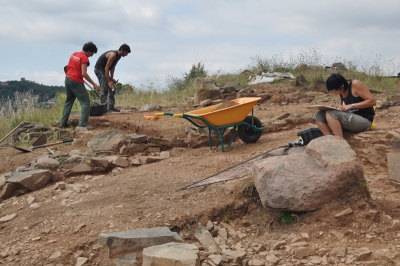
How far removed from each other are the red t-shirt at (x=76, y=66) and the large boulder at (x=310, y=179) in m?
5.16

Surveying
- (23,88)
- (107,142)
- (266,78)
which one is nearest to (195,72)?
(266,78)

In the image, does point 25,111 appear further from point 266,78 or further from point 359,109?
point 359,109

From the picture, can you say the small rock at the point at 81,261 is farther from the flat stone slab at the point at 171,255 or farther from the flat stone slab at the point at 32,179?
the flat stone slab at the point at 32,179

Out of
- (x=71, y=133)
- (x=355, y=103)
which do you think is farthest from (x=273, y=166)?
(x=71, y=133)

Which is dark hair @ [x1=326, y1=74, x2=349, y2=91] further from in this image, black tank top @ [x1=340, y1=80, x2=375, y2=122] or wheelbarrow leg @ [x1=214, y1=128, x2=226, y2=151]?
wheelbarrow leg @ [x1=214, y1=128, x2=226, y2=151]

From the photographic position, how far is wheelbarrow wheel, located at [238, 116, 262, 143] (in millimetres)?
6637

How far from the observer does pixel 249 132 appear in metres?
6.75

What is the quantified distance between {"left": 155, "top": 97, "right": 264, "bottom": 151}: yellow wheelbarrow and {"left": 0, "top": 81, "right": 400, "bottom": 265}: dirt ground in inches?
17.5

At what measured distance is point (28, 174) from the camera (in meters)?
5.55

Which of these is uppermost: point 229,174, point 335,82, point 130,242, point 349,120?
point 335,82

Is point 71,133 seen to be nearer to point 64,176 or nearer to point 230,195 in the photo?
point 64,176

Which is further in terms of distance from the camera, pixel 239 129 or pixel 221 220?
pixel 239 129

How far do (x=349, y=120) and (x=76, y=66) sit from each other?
4.91 meters

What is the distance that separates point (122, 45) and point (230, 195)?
549 cm
